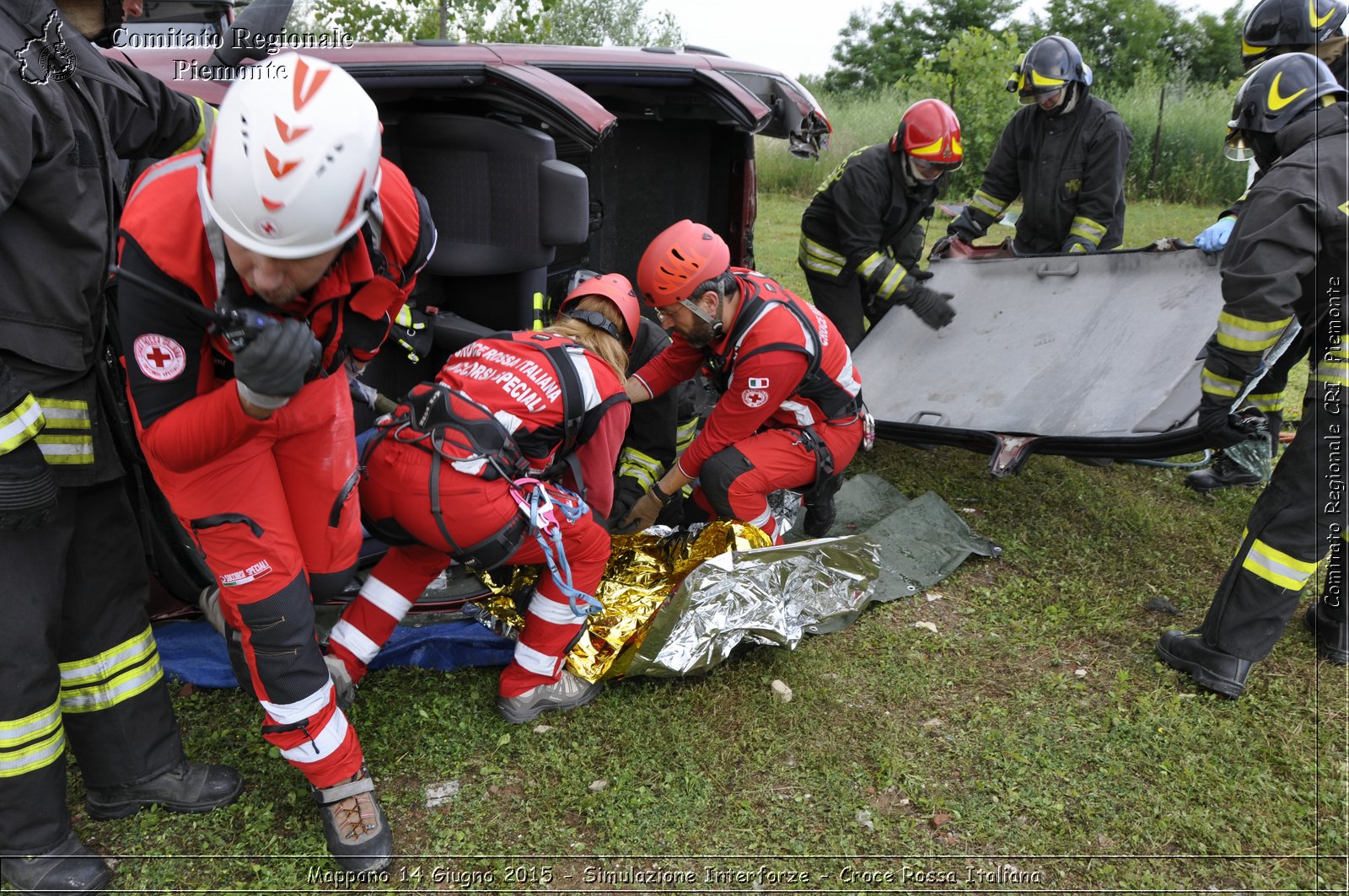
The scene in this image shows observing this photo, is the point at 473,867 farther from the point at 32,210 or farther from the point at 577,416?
the point at 32,210

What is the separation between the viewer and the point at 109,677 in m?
2.41

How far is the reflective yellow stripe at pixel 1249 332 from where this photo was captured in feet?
9.62

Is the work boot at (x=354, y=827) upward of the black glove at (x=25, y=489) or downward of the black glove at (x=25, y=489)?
downward

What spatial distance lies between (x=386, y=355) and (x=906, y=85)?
1898 centimetres

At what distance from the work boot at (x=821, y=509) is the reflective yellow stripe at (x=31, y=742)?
2729 millimetres

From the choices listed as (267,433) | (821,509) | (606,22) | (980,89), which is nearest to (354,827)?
(267,433)

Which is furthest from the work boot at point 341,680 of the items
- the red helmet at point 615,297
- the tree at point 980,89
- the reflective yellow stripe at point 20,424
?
the tree at point 980,89

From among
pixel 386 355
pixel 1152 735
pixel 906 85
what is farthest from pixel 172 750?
pixel 906 85

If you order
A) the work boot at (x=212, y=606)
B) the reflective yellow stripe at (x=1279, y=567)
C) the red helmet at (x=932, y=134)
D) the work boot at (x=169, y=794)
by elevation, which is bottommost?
the work boot at (x=169, y=794)

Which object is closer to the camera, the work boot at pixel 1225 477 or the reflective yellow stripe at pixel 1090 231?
the work boot at pixel 1225 477

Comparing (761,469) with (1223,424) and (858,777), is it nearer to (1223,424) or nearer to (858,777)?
(858,777)

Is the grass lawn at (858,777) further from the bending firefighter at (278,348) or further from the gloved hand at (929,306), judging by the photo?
the gloved hand at (929,306)

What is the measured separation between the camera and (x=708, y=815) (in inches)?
103

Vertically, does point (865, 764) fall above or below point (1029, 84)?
below
